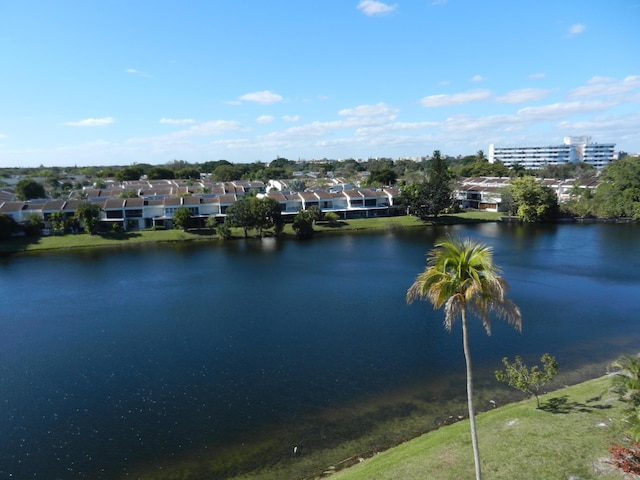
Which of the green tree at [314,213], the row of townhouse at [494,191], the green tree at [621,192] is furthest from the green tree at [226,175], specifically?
the green tree at [621,192]

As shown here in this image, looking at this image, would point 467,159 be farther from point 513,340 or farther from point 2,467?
point 2,467

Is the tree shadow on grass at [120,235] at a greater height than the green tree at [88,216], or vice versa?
the green tree at [88,216]

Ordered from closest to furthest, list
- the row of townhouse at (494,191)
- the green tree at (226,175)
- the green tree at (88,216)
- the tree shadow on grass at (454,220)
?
the green tree at (88,216) → the tree shadow on grass at (454,220) → the row of townhouse at (494,191) → the green tree at (226,175)

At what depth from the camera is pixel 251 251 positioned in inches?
2244

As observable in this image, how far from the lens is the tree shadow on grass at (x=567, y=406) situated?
1633 centimetres

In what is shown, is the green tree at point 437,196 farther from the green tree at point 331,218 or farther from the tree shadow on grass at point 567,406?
the tree shadow on grass at point 567,406

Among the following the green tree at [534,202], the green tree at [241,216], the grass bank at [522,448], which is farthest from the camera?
the green tree at [534,202]

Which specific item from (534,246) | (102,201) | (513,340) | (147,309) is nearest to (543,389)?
(513,340)

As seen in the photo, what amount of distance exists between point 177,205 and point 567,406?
216 feet

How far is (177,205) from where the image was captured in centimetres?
7231

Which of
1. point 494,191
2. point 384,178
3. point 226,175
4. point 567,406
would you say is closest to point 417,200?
point 494,191

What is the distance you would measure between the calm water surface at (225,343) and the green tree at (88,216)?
56.0 feet

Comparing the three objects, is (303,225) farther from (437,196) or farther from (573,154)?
(573,154)

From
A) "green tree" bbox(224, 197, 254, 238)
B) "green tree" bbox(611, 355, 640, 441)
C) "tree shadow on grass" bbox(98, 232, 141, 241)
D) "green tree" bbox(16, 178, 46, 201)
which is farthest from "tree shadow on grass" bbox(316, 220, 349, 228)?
"green tree" bbox(16, 178, 46, 201)
